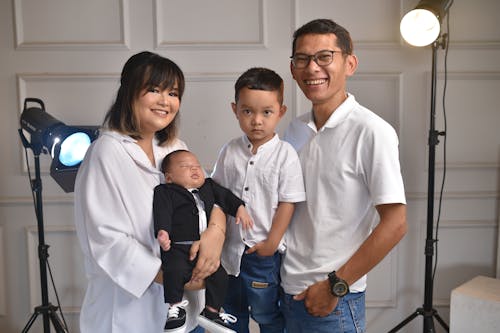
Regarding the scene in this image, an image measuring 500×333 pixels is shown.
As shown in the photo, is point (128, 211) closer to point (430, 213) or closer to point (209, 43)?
point (209, 43)

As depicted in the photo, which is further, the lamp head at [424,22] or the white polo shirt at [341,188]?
the lamp head at [424,22]

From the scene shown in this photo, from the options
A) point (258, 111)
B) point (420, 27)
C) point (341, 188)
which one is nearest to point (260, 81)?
point (258, 111)

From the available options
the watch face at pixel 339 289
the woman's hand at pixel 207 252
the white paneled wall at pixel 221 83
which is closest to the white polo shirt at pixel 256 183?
the woman's hand at pixel 207 252

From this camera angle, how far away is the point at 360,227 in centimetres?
142

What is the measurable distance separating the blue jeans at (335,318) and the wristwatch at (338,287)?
0.24 ft

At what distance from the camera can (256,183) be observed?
154 centimetres

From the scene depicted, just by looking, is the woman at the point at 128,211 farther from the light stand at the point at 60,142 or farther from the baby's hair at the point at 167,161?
the light stand at the point at 60,142

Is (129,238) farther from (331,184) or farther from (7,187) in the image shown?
(7,187)

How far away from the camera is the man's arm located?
52.6 inches

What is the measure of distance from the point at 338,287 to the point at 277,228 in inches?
10.1

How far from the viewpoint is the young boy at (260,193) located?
1.49m

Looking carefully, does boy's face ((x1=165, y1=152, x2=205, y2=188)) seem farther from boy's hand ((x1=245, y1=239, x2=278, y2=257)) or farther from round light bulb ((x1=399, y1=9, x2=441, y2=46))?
round light bulb ((x1=399, y1=9, x2=441, y2=46))

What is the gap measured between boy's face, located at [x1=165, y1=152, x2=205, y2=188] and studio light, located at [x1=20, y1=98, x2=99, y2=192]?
0.58 metres

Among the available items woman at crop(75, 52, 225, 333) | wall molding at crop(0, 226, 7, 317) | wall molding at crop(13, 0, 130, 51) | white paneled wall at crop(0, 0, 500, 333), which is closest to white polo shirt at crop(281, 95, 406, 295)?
woman at crop(75, 52, 225, 333)
